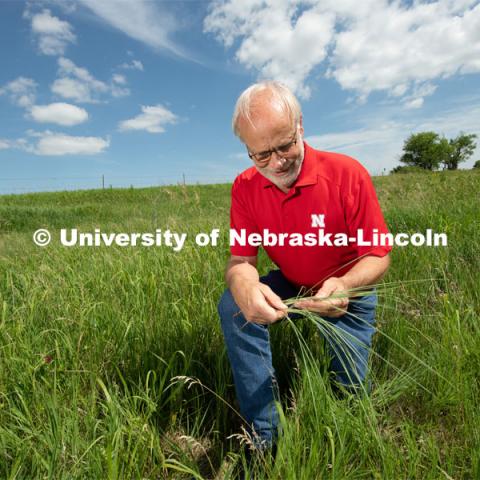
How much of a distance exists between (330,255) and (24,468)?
4.43 feet

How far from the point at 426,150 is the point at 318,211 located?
68.5m

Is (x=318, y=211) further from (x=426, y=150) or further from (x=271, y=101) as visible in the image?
(x=426, y=150)

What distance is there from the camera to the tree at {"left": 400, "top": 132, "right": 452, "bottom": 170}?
61.1 meters

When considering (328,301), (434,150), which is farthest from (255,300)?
(434,150)

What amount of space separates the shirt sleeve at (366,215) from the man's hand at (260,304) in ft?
1.49

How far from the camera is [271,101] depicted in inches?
59.9

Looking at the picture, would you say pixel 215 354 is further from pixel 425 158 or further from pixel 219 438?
pixel 425 158

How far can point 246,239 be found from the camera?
1.87 meters

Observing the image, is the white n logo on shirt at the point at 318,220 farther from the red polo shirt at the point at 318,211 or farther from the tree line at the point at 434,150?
the tree line at the point at 434,150

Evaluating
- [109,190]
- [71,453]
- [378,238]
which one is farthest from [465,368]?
[109,190]

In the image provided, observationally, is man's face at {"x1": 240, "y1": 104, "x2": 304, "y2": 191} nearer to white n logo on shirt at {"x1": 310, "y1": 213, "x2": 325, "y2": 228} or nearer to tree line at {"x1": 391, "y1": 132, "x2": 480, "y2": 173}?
white n logo on shirt at {"x1": 310, "y1": 213, "x2": 325, "y2": 228}

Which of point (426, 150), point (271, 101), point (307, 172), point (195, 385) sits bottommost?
point (195, 385)

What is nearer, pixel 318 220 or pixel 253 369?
pixel 253 369

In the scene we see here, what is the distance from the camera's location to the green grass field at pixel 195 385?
4.16ft
